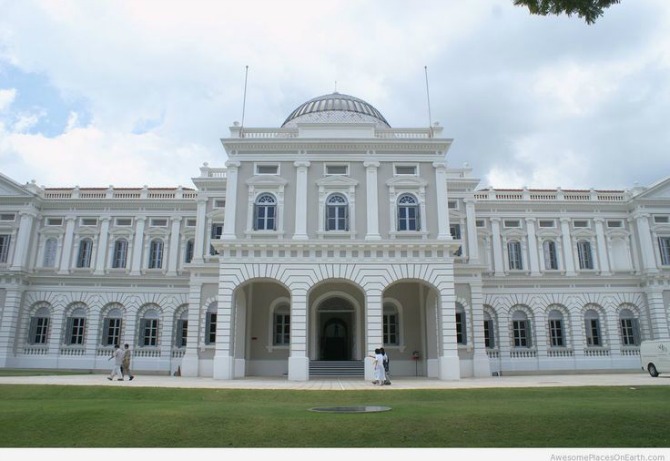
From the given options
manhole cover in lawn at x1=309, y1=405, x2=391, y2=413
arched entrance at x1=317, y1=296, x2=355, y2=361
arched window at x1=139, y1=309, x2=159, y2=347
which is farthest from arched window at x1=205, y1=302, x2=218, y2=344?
manhole cover in lawn at x1=309, y1=405, x2=391, y2=413

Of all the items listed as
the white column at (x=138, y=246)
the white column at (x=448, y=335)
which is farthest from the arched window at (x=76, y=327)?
the white column at (x=448, y=335)

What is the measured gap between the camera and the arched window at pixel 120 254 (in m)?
38.2

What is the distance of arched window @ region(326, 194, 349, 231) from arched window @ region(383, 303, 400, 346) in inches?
243

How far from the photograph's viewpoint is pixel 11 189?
38.2 meters

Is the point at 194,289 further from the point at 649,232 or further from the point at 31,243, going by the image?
the point at 649,232

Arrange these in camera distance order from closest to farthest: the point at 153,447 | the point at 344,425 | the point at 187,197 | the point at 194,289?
the point at 153,447
the point at 344,425
the point at 194,289
the point at 187,197

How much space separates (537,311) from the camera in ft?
120

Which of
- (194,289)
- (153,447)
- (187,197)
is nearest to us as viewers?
(153,447)

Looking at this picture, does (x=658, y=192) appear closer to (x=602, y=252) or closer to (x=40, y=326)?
(x=602, y=252)

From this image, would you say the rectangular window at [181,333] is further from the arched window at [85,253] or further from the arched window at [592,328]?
the arched window at [592,328]

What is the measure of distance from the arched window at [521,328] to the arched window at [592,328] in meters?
3.95

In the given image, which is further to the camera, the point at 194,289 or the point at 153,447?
the point at 194,289

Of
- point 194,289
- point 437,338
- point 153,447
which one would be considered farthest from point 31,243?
point 153,447

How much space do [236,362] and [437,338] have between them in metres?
10.3
